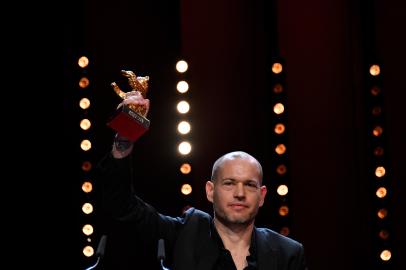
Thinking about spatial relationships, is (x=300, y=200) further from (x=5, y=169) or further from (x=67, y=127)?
(x=5, y=169)

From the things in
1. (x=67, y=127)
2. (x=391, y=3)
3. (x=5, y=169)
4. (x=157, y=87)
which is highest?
(x=391, y=3)

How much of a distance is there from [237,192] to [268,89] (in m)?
1.36

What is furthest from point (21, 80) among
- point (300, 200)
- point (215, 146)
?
point (300, 200)

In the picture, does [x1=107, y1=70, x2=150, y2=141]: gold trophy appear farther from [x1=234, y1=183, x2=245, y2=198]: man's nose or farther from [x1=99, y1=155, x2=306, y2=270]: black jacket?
[x1=234, y1=183, x2=245, y2=198]: man's nose

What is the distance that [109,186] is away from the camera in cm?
215

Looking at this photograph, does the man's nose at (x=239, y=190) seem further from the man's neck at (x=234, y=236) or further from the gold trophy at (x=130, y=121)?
the gold trophy at (x=130, y=121)

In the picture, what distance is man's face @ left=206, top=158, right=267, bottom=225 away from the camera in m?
2.30

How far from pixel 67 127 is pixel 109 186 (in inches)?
50.9

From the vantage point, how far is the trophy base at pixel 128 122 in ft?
6.59

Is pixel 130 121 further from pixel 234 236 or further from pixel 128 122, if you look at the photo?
pixel 234 236

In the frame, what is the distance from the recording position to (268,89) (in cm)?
355

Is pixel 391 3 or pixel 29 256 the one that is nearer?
pixel 29 256

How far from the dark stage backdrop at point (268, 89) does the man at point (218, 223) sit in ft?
3.44

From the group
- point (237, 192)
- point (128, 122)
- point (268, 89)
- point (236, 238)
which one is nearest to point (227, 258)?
point (236, 238)
